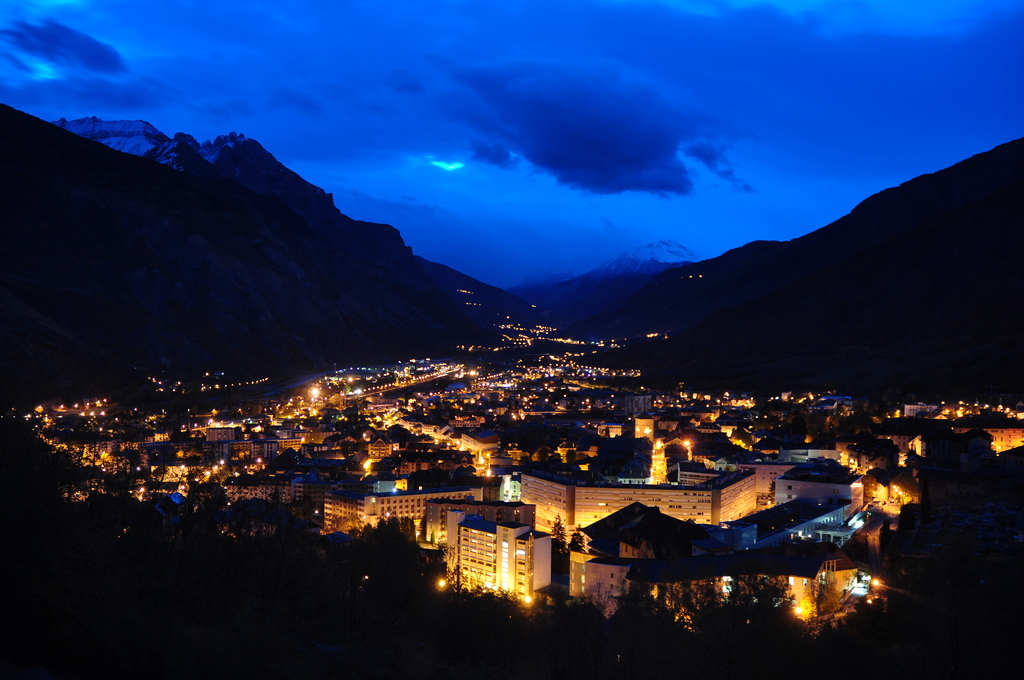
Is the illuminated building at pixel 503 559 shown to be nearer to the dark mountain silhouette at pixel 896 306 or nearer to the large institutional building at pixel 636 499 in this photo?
the large institutional building at pixel 636 499

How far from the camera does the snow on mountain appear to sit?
172375 mm

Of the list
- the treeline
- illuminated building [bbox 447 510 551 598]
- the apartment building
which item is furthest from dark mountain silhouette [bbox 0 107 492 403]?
the treeline

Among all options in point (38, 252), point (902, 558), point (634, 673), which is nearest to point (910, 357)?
point (902, 558)

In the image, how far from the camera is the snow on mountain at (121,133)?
566ft

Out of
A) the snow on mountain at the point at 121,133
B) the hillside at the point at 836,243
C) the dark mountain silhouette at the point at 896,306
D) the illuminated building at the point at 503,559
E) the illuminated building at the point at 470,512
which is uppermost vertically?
the snow on mountain at the point at 121,133

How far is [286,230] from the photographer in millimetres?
163625

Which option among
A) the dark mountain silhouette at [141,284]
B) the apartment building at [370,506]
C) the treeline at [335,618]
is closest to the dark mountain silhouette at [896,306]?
the apartment building at [370,506]

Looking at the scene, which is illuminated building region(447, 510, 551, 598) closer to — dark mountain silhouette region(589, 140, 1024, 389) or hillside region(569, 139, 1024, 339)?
dark mountain silhouette region(589, 140, 1024, 389)

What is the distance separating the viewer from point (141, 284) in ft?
290

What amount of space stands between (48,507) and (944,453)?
35489 millimetres

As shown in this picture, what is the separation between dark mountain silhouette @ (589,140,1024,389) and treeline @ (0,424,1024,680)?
157 ft

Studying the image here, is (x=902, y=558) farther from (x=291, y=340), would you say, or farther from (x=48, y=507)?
(x=291, y=340)

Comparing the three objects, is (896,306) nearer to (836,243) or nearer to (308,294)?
(836,243)

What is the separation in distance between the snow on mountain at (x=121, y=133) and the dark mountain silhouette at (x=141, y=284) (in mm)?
31733
